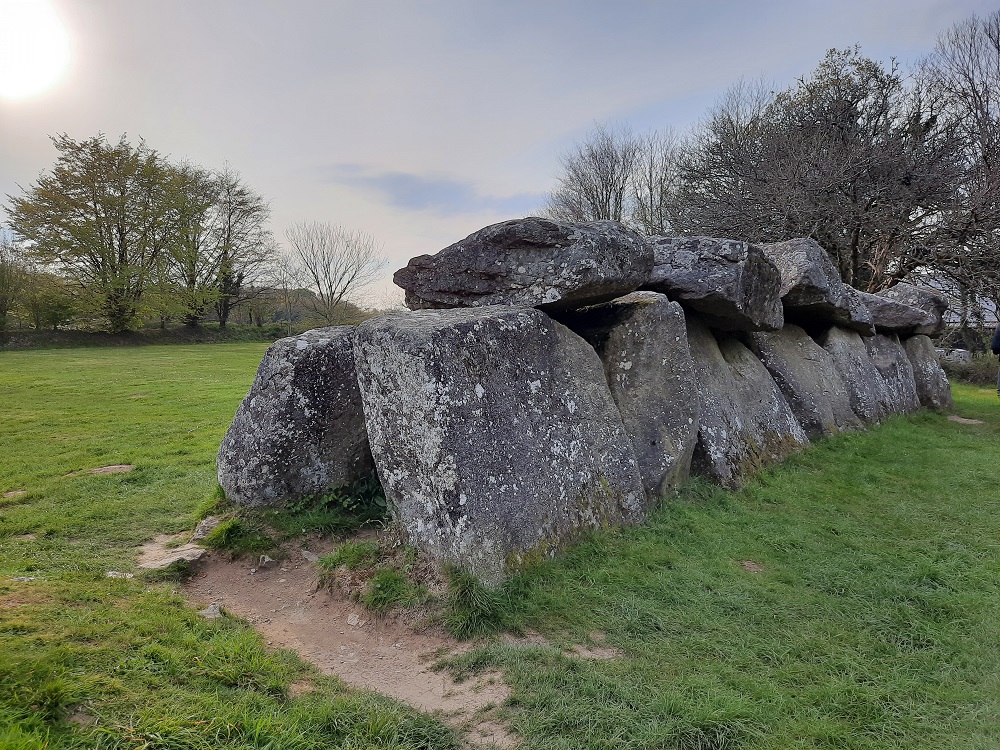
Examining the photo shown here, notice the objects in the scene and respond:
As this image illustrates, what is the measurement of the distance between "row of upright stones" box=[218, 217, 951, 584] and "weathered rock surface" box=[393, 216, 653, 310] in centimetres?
1

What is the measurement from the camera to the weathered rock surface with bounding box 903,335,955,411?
11.4m

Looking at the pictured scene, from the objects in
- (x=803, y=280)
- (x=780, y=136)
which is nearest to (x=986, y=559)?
(x=803, y=280)

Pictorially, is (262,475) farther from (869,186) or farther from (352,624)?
(869,186)

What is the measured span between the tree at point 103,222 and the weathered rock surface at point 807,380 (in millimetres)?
30742

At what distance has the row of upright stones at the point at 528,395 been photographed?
155 inches

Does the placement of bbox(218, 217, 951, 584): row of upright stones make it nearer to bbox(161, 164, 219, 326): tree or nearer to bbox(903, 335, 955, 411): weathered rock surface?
bbox(903, 335, 955, 411): weathered rock surface

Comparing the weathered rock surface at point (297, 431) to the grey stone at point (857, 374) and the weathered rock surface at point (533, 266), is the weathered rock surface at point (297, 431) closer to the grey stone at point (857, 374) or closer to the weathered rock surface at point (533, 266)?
the weathered rock surface at point (533, 266)

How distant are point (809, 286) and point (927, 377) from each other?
5650mm

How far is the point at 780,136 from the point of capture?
666 inches

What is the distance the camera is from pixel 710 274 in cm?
631

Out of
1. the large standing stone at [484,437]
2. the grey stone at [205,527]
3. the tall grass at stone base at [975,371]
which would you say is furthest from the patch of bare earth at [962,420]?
the grey stone at [205,527]

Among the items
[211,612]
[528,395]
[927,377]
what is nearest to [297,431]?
[211,612]

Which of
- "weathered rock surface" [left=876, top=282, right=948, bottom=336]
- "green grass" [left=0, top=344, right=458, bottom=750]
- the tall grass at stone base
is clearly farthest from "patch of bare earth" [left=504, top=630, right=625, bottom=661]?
the tall grass at stone base

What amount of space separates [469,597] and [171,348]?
28340 millimetres
